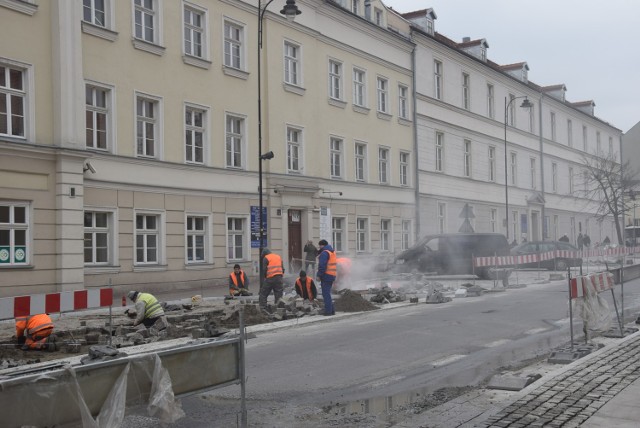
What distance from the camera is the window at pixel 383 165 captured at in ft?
115

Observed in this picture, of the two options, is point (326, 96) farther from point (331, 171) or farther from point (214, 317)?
point (214, 317)

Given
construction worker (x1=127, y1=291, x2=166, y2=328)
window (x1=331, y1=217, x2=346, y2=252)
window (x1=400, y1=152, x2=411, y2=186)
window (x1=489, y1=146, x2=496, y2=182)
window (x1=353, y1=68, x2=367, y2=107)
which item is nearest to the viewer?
construction worker (x1=127, y1=291, x2=166, y2=328)

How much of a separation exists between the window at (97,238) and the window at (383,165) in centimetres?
1654

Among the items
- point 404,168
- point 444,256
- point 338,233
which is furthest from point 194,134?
point 404,168

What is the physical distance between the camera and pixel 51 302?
10.1m

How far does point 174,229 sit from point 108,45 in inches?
236

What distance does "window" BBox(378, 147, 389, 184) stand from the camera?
115ft

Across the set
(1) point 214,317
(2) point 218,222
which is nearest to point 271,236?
(2) point 218,222

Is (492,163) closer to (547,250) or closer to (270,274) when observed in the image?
(547,250)

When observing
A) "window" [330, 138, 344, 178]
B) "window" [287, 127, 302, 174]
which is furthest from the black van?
"window" [330, 138, 344, 178]

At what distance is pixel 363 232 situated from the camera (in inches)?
1328

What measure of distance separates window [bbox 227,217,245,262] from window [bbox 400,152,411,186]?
41.5ft

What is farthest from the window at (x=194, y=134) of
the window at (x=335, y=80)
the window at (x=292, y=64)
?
the window at (x=335, y=80)

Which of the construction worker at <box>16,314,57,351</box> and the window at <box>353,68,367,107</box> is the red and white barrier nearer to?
the construction worker at <box>16,314,57,351</box>
